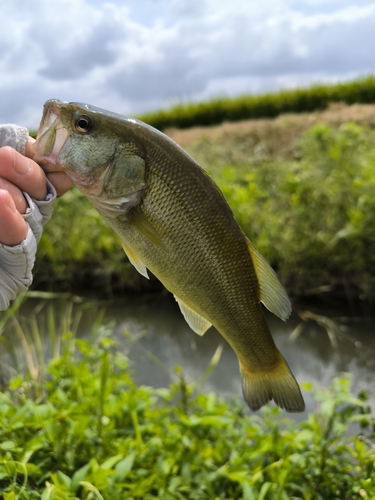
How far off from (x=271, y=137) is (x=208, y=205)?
8942 millimetres

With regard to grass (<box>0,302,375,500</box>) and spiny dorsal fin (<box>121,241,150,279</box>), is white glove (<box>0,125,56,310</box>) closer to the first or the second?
spiny dorsal fin (<box>121,241,150,279</box>)

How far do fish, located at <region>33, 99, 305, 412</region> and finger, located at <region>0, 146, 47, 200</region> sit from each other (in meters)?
0.06

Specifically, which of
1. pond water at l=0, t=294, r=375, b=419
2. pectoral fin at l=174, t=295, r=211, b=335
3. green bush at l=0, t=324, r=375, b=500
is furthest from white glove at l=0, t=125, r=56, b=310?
pond water at l=0, t=294, r=375, b=419

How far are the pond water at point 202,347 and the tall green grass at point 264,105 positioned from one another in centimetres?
1060

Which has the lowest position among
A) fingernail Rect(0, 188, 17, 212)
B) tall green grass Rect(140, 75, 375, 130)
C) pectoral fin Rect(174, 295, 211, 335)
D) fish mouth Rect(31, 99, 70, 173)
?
pectoral fin Rect(174, 295, 211, 335)

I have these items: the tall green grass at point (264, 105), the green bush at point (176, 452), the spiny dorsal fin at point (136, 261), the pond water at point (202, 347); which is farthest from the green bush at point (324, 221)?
the tall green grass at point (264, 105)

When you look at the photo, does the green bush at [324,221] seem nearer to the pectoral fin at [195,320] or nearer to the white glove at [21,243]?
the pectoral fin at [195,320]

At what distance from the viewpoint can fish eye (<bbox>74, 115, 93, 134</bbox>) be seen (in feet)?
4.50

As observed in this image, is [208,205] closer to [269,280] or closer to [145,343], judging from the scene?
[269,280]

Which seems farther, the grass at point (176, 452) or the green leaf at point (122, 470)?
the grass at point (176, 452)

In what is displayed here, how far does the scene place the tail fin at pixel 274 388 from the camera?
4.99ft

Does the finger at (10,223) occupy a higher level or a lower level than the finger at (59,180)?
lower

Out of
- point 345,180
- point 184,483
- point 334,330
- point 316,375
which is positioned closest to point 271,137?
point 345,180

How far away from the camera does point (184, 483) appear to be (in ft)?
6.69
